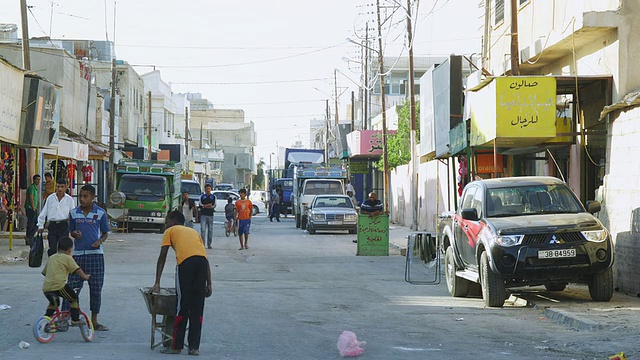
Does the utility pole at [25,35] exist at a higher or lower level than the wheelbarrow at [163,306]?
higher

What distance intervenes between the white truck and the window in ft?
62.6

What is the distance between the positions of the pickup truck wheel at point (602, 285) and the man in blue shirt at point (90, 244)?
7.01 meters

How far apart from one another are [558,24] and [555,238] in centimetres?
818

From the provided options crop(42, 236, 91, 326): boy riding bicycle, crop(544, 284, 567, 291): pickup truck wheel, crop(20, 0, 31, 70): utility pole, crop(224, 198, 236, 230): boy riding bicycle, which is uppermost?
crop(20, 0, 31, 70): utility pole

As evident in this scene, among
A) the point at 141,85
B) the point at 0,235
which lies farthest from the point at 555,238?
the point at 141,85

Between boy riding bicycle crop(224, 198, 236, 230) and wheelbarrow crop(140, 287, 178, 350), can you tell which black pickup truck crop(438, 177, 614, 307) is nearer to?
wheelbarrow crop(140, 287, 178, 350)

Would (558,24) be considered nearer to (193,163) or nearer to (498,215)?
(498,215)

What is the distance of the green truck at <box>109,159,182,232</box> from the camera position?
38750mm

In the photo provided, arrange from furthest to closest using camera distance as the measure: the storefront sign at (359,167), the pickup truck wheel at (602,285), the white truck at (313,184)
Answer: the storefront sign at (359,167), the white truck at (313,184), the pickup truck wheel at (602,285)

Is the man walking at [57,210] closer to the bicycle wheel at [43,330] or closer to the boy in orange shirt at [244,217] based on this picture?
the bicycle wheel at [43,330]

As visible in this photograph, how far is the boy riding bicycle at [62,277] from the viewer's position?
1078 centimetres

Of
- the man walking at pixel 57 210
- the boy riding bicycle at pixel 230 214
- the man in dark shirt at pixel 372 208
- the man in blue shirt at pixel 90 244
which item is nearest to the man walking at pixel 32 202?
the man walking at pixel 57 210

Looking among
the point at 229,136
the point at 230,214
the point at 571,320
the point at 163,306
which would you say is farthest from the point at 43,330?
the point at 229,136

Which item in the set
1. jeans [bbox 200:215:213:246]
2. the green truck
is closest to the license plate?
jeans [bbox 200:215:213:246]
